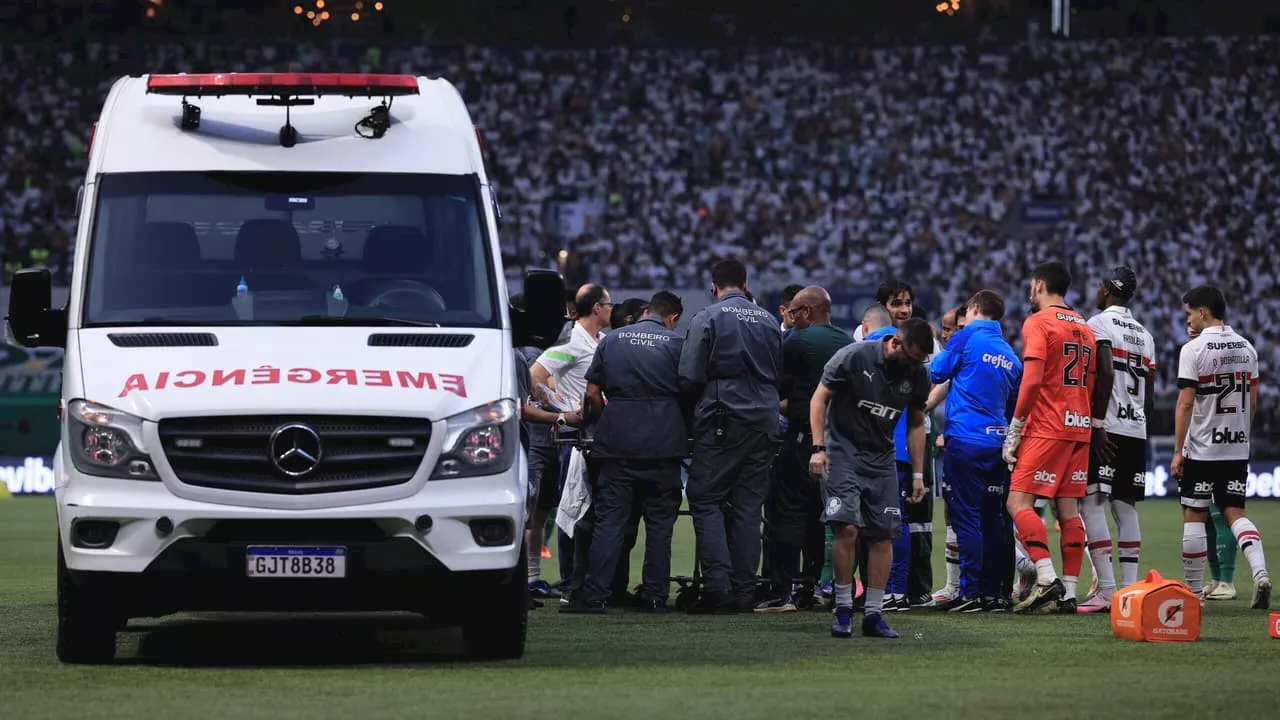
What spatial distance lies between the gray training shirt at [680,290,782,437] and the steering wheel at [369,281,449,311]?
10.4ft

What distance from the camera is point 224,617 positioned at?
13094 mm

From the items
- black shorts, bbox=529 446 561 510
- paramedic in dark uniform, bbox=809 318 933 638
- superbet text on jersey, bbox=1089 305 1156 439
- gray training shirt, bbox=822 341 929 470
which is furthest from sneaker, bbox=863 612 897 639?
black shorts, bbox=529 446 561 510

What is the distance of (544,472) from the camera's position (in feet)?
49.1

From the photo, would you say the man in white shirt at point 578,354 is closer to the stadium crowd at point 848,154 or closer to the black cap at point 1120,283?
the black cap at point 1120,283

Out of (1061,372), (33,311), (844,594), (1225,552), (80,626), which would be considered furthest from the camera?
(1225,552)

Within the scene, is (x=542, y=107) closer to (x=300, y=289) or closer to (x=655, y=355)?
(x=655, y=355)

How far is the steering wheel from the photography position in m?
10.4

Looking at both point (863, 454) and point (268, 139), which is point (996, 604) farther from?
point (268, 139)

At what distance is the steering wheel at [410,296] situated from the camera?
10.4 metres

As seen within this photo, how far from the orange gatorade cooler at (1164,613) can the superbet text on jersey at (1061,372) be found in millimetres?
1930

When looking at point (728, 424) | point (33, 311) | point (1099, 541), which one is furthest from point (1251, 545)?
point (33, 311)

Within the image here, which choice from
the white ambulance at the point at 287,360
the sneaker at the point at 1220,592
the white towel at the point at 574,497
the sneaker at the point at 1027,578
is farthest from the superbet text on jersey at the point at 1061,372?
the white ambulance at the point at 287,360

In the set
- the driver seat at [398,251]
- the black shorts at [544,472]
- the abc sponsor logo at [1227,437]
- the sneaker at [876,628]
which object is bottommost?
the sneaker at [876,628]

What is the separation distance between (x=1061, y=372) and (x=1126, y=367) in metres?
0.97
